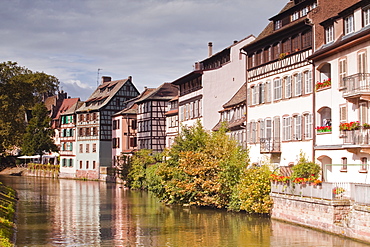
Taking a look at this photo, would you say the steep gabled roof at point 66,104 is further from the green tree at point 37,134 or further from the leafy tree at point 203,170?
the leafy tree at point 203,170

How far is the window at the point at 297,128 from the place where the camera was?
35750 mm

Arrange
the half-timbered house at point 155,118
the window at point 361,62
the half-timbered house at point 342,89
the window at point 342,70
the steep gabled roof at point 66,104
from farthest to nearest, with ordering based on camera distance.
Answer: the steep gabled roof at point 66,104, the half-timbered house at point 155,118, the window at point 342,70, the window at point 361,62, the half-timbered house at point 342,89

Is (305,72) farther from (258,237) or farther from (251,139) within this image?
(258,237)

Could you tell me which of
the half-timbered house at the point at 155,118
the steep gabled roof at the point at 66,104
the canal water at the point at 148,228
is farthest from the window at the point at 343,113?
the steep gabled roof at the point at 66,104

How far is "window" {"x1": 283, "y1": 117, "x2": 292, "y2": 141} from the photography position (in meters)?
37.0

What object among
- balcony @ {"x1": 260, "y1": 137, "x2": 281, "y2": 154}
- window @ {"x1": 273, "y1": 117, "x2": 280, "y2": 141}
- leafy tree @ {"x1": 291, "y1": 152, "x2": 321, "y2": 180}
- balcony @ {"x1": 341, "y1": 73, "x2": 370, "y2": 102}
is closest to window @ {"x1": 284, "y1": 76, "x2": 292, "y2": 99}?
window @ {"x1": 273, "y1": 117, "x2": 280, "y2": 141}

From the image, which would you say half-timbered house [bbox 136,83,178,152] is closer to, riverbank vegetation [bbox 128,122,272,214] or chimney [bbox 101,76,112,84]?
chimney [bbox 101,76,112,84]

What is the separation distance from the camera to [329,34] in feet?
110

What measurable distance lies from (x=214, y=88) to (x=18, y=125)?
3732 centimetres

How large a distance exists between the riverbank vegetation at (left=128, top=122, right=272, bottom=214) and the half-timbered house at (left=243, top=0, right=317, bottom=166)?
1.97 m

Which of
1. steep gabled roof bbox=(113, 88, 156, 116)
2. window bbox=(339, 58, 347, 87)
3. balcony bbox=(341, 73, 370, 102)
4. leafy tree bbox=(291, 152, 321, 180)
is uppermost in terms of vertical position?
steep gabled roof bbox=(113, 88, 156, 116)

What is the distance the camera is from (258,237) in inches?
1100

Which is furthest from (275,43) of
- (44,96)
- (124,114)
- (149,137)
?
(44,96)

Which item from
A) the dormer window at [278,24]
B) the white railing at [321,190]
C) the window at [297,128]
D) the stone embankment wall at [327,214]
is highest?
the dormer window at [278,24]
